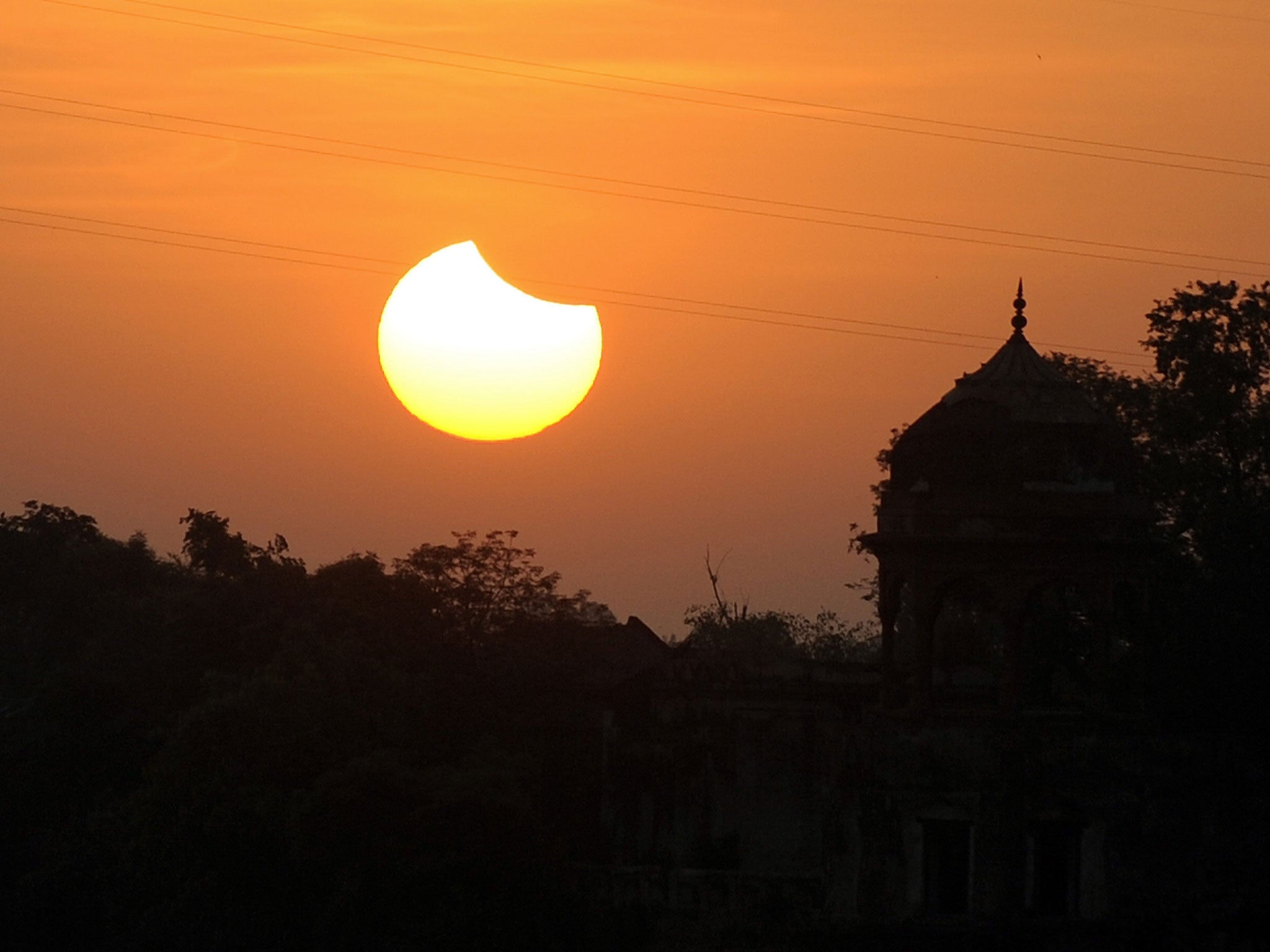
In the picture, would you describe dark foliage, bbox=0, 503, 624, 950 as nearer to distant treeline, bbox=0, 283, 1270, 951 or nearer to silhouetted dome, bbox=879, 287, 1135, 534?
distant treeline, bbox=0, 283, 1270, 951

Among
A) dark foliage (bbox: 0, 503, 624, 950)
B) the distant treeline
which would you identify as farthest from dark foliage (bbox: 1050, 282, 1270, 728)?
dark foliage (bbox: 0, 503, 624, 950)

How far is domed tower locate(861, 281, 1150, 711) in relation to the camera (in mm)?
28562

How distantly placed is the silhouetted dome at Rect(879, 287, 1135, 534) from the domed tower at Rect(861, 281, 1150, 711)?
17 mm

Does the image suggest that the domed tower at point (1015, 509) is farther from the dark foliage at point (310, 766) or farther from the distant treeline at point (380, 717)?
the dark foliage at point (310, 766)

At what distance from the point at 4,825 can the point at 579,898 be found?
11.8 m

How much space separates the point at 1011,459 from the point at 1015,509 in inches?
26.8

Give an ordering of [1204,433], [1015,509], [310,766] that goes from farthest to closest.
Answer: [1204,433]
[310,766]
[1015,509]

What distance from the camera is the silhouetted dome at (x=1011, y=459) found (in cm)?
2861


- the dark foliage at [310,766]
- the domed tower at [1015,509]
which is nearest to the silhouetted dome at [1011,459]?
the domed tower at [1015,509]

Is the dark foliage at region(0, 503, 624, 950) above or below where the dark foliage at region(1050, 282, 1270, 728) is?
below

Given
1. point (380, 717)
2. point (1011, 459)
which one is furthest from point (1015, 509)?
point (380, 717)

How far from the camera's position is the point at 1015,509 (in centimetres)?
→ 2869

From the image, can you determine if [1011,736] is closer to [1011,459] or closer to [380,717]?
[1011,459]

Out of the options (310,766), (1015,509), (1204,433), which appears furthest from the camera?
(1204,433)
